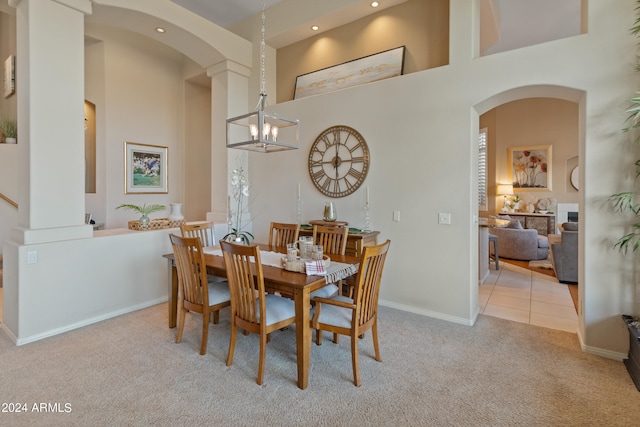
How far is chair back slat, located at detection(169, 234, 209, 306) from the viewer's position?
8.65ft

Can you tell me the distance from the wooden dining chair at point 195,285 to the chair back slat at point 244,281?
0.31m

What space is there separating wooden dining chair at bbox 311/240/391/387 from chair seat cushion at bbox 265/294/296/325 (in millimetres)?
233

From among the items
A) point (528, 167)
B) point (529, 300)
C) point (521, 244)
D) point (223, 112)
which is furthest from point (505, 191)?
point (223, 112)

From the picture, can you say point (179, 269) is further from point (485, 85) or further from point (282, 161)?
point (485, 85)

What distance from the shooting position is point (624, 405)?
215 centimetres

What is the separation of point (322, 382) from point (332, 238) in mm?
1475

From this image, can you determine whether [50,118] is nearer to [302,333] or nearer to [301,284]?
[301,284]

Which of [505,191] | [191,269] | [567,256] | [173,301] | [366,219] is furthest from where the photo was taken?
[505,191]

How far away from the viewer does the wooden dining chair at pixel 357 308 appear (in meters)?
2.30

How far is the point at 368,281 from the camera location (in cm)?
240

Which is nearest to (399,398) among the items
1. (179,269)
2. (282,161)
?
(179,269)

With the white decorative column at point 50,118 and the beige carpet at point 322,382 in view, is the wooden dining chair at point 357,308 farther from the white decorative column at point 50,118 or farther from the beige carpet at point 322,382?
the white decorative column at point 50,118

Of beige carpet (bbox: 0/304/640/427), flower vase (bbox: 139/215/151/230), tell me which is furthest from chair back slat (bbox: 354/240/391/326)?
flower vase (bbox: 139/215/151/230)

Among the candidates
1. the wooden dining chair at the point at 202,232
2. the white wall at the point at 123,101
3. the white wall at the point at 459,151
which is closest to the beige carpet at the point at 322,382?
the white wall at the point at 459,151
